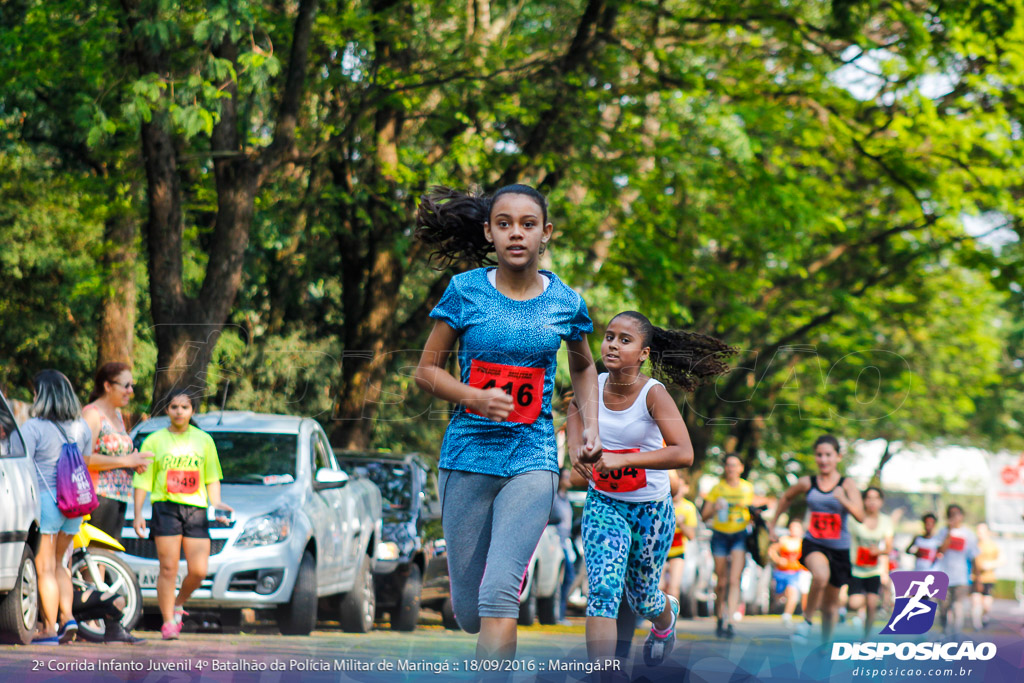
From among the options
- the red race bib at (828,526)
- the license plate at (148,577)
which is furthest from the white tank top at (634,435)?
the red race bib at (828,526)

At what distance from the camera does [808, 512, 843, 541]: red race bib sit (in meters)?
11.1

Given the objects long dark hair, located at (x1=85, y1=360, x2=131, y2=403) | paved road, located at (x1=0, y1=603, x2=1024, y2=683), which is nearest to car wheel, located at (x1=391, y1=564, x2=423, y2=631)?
paved road, located at (x1=0, y1=603, x2=1024, y2=683)

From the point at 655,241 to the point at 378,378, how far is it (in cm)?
461

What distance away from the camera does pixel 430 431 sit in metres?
27.2

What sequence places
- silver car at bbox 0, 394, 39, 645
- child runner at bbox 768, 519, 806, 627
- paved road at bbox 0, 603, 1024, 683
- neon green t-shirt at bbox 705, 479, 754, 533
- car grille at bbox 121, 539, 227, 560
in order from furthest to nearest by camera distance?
child runner at bbox 768, 519, 806, 627, neon green t-shirt at bbox 705, 479, 754, 533, car grille at bbox 121, 539, 227, 560, silver car at bbox 0, 394, 39, 645, paved road at bbox 0, 603, 1024, 683

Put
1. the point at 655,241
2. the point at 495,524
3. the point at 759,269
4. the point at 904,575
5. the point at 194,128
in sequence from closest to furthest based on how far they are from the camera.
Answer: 1. the point at 495,524
2. the point at 904,575
3. the point at 194,128
4. the point at 655,241
5. the point at 759,269

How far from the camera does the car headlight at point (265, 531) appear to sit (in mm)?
10031

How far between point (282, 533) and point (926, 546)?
9824 millimetres

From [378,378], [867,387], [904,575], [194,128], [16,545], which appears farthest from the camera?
[867,387]

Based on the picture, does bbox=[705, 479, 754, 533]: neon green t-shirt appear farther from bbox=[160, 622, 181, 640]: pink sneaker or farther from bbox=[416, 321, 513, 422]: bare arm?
bbox=[416, 321, 513, 422]: bare arm

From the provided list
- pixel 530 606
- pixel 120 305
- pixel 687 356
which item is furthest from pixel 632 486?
pixel 120 305

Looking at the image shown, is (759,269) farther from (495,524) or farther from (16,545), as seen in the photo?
(495,524)

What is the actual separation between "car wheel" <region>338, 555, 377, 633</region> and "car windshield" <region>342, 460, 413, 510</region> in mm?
1427

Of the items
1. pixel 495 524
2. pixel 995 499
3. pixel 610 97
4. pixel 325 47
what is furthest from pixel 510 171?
pixel 995 499
